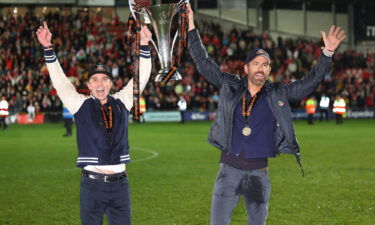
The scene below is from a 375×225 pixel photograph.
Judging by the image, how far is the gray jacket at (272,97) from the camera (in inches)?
284

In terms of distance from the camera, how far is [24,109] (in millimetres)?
39938

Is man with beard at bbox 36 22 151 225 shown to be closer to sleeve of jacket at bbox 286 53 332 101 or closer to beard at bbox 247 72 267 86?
beard at bbox 247 72 267 86

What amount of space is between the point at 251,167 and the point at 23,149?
17224 millimetres

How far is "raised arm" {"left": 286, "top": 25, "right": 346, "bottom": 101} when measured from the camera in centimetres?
735

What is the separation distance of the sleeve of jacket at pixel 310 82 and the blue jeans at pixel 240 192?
804mm

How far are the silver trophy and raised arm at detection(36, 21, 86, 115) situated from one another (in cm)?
83

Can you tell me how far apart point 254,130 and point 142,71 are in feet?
4.13

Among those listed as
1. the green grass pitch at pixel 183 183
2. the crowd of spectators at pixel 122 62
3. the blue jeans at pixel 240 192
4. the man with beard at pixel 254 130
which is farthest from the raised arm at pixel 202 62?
the crowd of spectators at pixel 122 62

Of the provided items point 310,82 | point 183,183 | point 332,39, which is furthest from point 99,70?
point 183,183

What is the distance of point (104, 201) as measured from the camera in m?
7.07

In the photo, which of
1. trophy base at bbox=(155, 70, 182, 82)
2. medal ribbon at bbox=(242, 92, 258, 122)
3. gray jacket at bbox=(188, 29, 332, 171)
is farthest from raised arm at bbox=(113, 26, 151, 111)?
medal ribbon at bbox=(242, 92, 258, 122)

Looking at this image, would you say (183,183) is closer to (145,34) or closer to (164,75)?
(164,75)

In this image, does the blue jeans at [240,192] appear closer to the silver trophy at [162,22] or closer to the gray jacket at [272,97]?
the gray jacket at [272,97]

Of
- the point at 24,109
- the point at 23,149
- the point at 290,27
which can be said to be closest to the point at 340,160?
the point at 23,149
